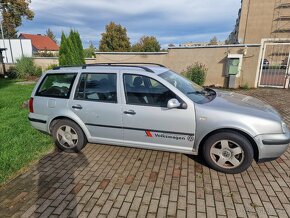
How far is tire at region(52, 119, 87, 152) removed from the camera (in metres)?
4.01

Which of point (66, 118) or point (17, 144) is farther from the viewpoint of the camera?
point (17, 144)

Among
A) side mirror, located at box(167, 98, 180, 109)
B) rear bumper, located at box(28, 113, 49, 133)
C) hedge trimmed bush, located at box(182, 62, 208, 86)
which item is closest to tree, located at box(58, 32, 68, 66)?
hedge trimmed bush, located at box(182, 62, 208, 86)

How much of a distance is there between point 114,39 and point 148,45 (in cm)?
725

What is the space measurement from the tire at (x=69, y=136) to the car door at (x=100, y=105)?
250 mm

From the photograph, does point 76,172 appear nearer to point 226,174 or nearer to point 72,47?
point 226,174

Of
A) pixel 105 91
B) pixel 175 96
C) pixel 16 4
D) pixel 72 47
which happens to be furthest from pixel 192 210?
pixel 16 4

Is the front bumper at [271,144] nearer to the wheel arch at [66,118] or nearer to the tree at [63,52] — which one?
the wheel arch at [66,118]

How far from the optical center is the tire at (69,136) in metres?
4.01

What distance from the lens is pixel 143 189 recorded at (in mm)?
2998

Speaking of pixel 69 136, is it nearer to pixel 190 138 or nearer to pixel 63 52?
pixel 190 138

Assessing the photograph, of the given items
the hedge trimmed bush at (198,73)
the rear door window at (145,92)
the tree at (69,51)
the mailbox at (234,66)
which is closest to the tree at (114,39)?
the tree at (69,51)

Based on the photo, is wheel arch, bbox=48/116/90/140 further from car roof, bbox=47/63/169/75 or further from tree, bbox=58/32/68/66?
tree, bbox=58/32/68/66

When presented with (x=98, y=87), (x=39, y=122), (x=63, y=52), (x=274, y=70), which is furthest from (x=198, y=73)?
(x=39, y=122)

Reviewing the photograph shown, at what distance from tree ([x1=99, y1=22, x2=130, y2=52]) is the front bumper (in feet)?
113
